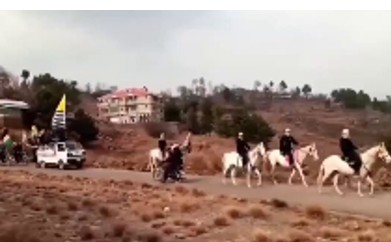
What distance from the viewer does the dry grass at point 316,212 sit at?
19.5 m

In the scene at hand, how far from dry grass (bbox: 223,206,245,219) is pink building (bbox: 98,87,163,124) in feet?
310

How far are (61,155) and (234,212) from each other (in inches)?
926

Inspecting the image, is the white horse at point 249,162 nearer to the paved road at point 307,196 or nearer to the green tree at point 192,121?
the paved road at point 307,196

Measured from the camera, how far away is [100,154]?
60.3m

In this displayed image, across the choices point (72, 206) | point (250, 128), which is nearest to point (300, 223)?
point (72, 206)

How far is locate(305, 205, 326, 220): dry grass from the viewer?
1947cm

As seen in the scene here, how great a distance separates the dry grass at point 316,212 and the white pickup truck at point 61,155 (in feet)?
77.9

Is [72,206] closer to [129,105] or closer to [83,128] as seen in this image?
[83,128]

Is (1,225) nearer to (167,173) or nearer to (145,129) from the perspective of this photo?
(167,173)

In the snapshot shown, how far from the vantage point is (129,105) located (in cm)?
12519

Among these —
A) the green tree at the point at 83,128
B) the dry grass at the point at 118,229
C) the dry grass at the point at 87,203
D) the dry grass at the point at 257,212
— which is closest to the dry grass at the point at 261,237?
the dry grass at the point at 257,212

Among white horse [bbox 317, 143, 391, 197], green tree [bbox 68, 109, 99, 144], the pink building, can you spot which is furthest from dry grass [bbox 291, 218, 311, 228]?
the pink building

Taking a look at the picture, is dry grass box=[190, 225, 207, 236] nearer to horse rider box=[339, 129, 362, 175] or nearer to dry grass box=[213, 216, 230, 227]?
dry grass box=[213, 216, 230, 227]

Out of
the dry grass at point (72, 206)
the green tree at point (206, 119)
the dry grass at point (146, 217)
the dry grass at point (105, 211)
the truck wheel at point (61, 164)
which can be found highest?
the green tree at point (206, 119)
